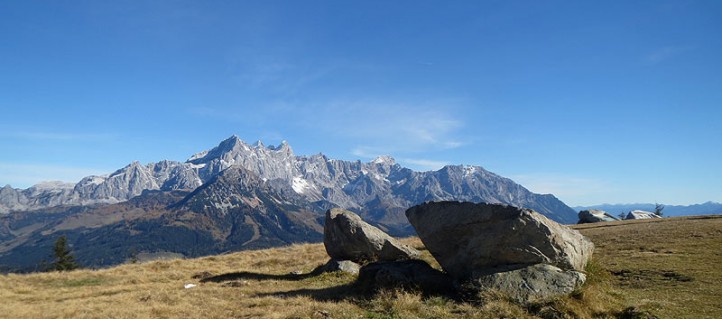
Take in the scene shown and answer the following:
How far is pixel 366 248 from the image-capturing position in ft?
103

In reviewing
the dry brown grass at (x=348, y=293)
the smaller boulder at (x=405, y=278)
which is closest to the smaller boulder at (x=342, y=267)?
the dry brown grass at (x=348, y=293)

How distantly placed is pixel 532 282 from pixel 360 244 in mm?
15317

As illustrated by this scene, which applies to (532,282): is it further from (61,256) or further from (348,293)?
(61,256)

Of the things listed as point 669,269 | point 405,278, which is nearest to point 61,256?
point 405,278

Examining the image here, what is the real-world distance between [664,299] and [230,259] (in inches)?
1459

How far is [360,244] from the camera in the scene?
3150 centimetres

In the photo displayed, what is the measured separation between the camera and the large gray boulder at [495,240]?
1952 cm

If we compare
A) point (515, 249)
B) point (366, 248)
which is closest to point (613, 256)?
point (515, 249)

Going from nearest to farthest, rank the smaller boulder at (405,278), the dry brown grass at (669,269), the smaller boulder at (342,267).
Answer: the dry brown grass at (669,269) < the smaller boulder at (405,278) < the smaller boulder at (342,267)

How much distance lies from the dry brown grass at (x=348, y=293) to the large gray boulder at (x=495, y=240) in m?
1.68

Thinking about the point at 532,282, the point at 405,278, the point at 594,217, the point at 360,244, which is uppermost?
the point at 594,217

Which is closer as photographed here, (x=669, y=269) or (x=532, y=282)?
(x=532, y=282)

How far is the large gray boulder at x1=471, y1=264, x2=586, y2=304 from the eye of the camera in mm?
17531

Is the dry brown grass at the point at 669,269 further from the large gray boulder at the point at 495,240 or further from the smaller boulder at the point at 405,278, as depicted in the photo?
the smaller boulder at the point at 405,278
